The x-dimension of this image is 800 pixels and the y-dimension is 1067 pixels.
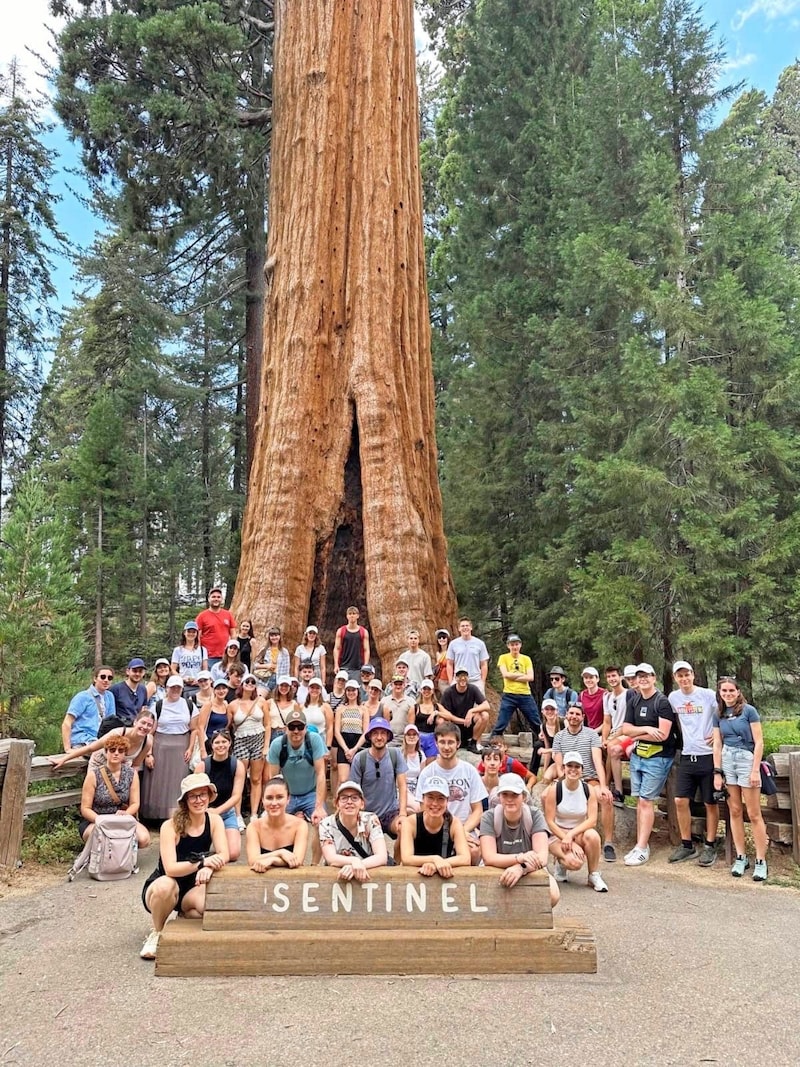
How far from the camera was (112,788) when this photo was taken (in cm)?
659

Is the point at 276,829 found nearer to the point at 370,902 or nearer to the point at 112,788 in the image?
the point at 370,902

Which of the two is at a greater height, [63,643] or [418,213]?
[418,213]

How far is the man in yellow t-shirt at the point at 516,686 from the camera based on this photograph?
30.0ft

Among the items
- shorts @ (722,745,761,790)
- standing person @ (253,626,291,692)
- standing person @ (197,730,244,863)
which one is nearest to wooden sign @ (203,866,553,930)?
standing person @ (197,730,244,863)

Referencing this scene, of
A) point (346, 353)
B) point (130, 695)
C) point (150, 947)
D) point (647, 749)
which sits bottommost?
point (150, 947)

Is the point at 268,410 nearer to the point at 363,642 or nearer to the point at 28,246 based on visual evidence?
the point at 363,642

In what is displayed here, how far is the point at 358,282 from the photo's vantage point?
36.4ft

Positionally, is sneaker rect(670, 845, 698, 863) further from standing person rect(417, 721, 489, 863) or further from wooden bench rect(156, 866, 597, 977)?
wooden bench rect(156, 866, 597, 977)

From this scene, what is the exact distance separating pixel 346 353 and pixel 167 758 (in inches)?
235

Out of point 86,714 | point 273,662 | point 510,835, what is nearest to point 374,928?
point 510,835

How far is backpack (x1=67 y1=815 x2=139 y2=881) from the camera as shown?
252 inches

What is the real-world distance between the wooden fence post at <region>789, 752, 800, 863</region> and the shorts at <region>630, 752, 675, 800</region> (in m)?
0.99

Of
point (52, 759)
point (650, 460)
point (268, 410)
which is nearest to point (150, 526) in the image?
point (268, 410)

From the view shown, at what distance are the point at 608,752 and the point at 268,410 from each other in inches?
246
